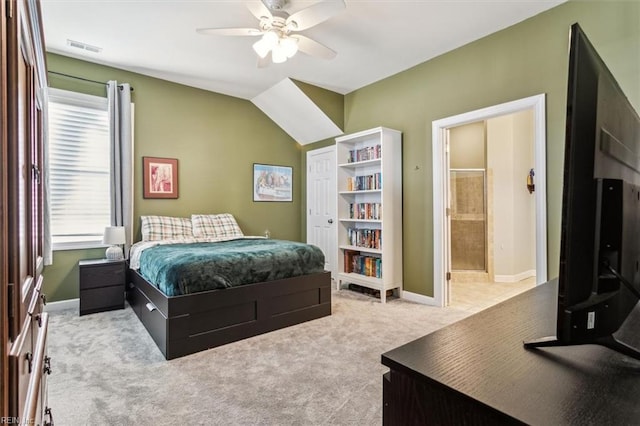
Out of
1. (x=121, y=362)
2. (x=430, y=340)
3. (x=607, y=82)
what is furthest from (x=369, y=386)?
(x=607, y=82)

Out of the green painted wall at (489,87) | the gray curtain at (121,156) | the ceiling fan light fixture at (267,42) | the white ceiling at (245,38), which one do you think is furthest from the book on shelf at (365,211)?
the gray curtain at (121,156)

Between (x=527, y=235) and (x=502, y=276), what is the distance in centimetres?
80

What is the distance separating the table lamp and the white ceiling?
1.99 metres

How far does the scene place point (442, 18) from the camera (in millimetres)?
2953

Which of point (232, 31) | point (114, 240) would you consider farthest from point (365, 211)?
point (114, 240)

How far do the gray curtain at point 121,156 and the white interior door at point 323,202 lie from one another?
260 cm

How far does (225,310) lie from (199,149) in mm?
2805

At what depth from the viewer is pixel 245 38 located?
3.32 meters

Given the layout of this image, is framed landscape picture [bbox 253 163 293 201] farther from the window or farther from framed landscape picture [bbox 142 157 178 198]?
the window

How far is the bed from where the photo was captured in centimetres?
241

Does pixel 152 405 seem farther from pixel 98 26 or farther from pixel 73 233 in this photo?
pixel 98 26

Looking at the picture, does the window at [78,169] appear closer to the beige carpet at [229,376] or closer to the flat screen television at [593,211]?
the beige carpet at [229,376]

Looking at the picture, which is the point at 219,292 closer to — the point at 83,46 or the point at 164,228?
the point at 164,228

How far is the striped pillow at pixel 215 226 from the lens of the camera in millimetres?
4258
